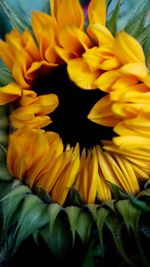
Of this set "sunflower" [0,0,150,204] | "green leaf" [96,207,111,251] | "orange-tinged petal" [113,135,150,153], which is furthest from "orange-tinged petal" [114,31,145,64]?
"green leaf" [96,207,111,251]

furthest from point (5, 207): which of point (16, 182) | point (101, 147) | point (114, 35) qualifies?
point (114, 35)

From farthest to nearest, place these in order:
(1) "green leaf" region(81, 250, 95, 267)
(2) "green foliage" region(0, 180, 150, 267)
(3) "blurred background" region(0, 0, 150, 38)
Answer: (3) "blurred background" region(0, 0, 150, 38), (2) "green foliage" region(0, 180, 150, 267), (1) "green leaf" region(81, 250, 95, 267)

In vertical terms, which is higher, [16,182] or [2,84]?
[2,84]

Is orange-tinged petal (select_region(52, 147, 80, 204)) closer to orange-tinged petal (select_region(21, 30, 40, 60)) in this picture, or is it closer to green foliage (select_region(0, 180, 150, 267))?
green foliage (select_region(0, 180, 150, 267))

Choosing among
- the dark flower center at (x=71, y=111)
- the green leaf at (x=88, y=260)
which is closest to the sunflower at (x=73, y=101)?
the dark flower center at (x=71, y=111)

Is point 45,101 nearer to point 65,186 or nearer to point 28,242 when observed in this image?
point 65,186

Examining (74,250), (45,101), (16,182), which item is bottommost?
(74,250)

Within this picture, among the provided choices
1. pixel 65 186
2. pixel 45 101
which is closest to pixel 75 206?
pixel 65 186

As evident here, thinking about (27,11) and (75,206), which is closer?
(75,206)
